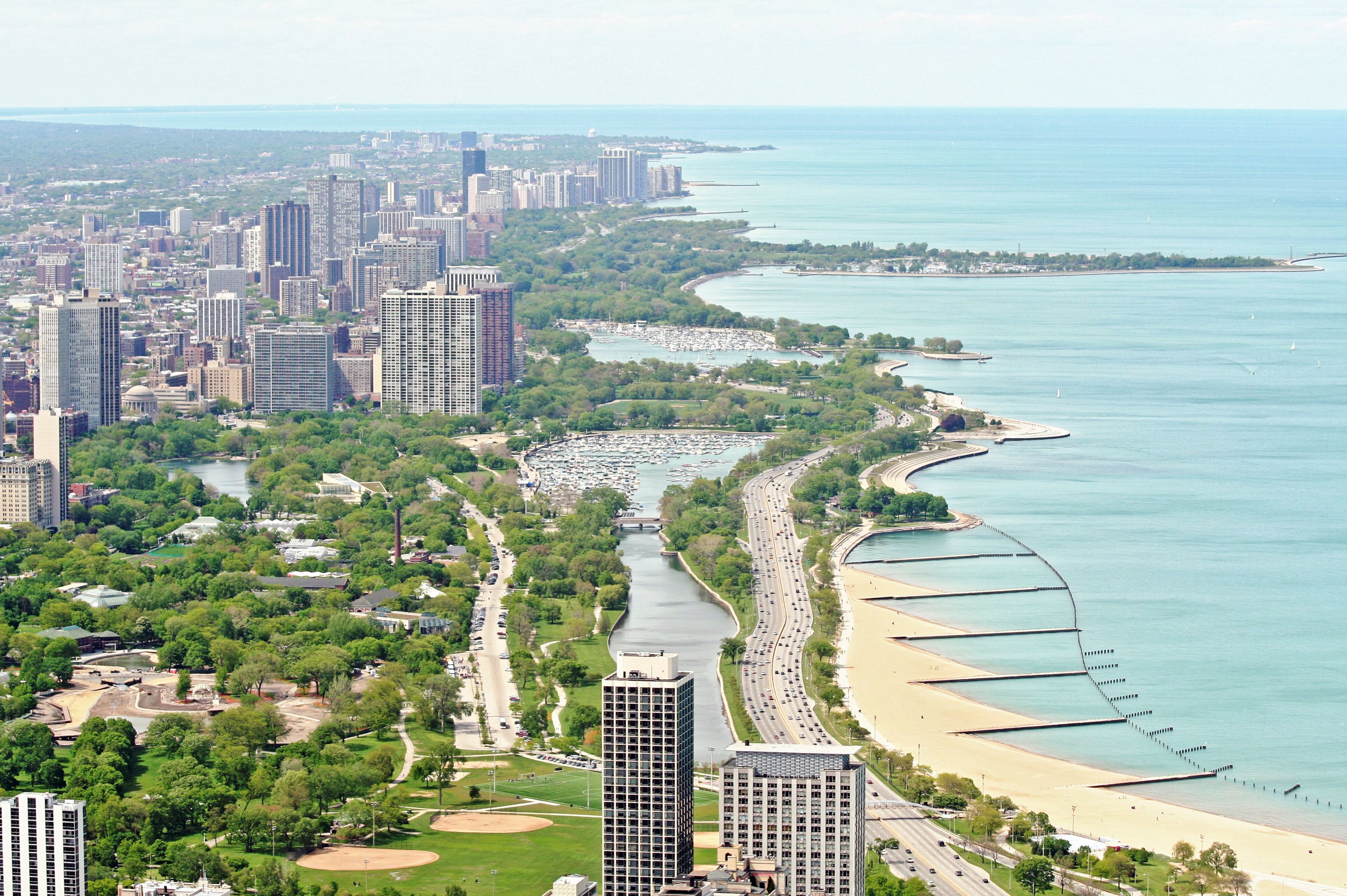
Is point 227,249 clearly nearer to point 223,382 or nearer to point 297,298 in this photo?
point 297,298

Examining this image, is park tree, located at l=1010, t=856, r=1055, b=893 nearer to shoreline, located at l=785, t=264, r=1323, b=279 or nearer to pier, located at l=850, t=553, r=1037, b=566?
pier, located at l=850, t=553, r=1037, b=566

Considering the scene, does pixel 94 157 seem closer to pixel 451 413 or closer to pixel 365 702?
pixel 451 413

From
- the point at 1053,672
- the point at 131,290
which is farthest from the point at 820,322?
the point at 1053,672

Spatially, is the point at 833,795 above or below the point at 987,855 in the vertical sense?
above

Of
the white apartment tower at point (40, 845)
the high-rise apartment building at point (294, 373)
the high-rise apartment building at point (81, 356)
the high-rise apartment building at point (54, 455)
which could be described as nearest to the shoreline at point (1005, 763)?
the white apartment tower at point (40, 845)

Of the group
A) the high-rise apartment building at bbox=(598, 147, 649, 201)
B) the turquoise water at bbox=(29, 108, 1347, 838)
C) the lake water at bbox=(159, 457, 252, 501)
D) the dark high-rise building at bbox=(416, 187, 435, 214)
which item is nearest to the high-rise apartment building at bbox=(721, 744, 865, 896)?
the turquoise water at bbox=(29, 108, 1347, 838)

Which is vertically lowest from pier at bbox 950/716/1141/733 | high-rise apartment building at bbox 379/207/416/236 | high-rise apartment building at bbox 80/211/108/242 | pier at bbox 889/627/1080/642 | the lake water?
the lake water
